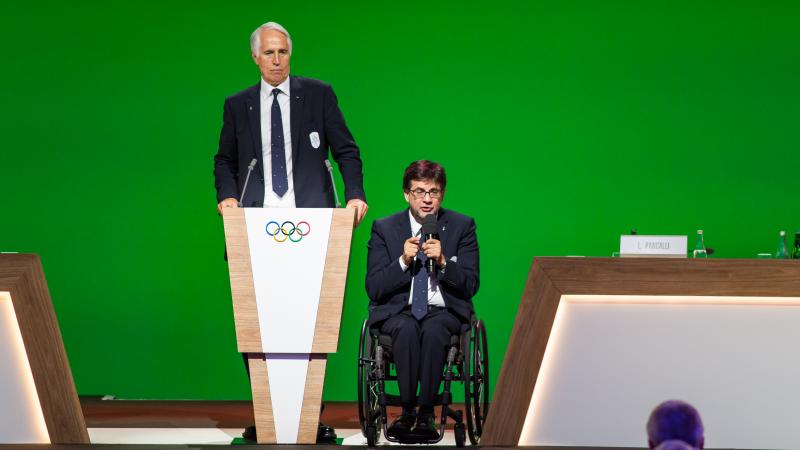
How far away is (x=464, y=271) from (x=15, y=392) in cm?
153

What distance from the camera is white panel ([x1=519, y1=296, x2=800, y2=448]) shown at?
312 cm

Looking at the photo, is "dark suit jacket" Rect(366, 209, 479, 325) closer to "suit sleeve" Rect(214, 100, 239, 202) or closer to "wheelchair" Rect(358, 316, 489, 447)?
"wheelchair" Rect(358, 316, 489, 447)

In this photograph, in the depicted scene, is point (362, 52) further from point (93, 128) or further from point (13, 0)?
point (13, 0)

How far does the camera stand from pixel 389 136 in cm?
512

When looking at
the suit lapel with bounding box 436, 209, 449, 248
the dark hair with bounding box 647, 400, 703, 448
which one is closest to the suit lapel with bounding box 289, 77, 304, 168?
the suit lapel with bounding box 436, 209, 449, 248

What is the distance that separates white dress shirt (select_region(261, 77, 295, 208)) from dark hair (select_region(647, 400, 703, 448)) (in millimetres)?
2361

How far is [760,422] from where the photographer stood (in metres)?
3.15

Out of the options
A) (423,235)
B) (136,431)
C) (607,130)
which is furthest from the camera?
(607,130)

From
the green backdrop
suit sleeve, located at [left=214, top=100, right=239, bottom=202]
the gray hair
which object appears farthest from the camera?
the green backdrop

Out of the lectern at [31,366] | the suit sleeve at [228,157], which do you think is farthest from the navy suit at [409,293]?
the lectern at [31,366]

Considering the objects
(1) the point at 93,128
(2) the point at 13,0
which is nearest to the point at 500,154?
(1) the point at 93,128

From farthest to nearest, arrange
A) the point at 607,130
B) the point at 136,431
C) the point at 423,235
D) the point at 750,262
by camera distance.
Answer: the point at 607,130, the point at 136,431, the point at 423,235, the point at 750,262

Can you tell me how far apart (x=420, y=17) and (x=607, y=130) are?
1.10 metres

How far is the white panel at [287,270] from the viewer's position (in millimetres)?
3348
